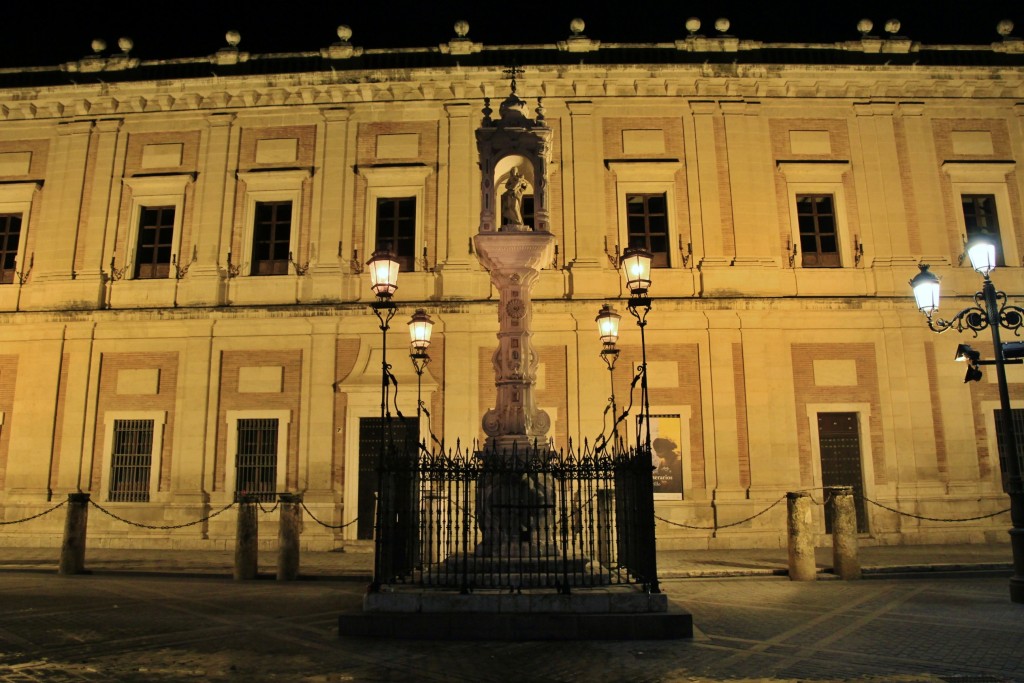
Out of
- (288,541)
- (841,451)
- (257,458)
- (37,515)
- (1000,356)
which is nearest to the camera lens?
(1000,356)

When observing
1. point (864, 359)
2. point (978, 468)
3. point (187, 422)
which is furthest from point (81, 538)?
point (978, 468)

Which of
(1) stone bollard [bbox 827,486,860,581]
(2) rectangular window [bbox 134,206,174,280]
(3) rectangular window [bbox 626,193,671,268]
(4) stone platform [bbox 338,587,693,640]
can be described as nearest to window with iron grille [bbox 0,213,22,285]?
(2) rectangular window [bbox 134,206,174,280]

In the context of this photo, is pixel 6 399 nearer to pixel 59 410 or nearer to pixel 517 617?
pixel 59 410

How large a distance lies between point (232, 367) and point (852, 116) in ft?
57.6

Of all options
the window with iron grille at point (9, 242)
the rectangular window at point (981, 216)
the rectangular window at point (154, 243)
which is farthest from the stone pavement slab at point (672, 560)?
the rectangular window at point (981, 216)

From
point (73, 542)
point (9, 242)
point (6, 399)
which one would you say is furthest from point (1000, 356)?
point (9, 242)

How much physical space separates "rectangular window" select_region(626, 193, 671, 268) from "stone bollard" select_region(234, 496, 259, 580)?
1116 centimetres

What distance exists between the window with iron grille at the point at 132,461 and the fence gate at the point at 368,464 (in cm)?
531

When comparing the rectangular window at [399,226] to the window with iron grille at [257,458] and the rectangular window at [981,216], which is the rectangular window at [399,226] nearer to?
the window with iron grille at [257,458]

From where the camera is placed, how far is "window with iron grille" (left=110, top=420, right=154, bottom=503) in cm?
1769

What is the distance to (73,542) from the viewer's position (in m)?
12.6

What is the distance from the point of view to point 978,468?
56.2 feet

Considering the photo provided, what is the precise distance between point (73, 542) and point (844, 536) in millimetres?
13237

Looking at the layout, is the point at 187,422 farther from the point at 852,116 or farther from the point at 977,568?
the point at 852,116
